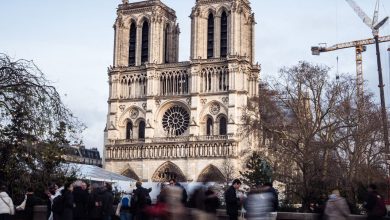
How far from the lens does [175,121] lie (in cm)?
6850

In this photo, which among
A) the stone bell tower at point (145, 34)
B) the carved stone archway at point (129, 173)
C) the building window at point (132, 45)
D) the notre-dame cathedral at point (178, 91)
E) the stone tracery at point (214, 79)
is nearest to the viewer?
the notre-dame cathedral at point (178, 91)

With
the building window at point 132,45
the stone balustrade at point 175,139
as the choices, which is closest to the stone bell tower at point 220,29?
the building window at point 132,45

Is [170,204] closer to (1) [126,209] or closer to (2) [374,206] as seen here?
(2) [374,206]

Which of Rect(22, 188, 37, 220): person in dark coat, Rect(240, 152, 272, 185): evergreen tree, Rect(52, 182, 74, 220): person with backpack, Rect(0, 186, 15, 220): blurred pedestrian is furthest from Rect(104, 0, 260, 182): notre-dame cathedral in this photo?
Rect(52, 182, 74, 220): person with backpack

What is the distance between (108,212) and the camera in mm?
16875

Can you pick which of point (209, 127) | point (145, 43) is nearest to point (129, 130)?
point (209, 127)

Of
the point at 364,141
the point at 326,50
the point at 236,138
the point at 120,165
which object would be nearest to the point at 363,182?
the point at 364,141

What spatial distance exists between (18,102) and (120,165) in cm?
5167

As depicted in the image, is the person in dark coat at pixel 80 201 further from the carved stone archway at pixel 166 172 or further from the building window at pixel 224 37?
the building window at pixel 224 37

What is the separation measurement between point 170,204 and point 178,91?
58.3 meters

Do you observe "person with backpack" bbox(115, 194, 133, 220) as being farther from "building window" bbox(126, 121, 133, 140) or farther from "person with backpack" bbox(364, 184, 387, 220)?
"building window" bbox(126, 121, 133, 140)

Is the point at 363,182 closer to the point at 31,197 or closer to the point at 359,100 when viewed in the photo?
the point at 359,100

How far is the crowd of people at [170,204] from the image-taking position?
1043 centimetres

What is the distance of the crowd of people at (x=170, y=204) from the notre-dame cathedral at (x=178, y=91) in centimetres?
4151
